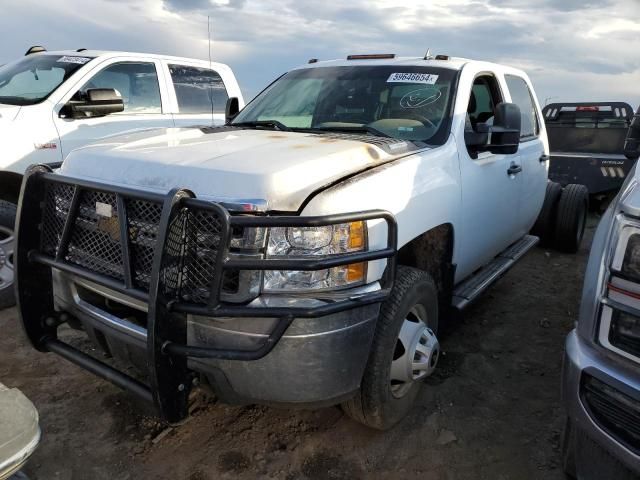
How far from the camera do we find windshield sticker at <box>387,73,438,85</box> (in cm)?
367

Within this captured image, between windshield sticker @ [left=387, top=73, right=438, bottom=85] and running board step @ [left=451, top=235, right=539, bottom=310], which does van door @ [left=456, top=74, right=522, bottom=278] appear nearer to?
running board step @ [left=451, top=235, right=539, bottom=310]

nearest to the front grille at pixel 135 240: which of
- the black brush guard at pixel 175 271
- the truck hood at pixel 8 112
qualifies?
the black brush guard at pixel 175 271

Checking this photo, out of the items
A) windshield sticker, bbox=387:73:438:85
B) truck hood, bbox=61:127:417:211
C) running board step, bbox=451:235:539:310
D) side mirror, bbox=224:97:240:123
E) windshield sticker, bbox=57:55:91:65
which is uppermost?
windshield sticker, bbox=57:55:91:65

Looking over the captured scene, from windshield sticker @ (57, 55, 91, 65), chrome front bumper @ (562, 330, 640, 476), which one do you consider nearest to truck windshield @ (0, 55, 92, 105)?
windshield sticker @ (57, 55, 91, 65)

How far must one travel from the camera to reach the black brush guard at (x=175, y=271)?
2033 millimetres

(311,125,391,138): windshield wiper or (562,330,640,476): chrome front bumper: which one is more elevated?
(311,125,391,138): windshield wiper

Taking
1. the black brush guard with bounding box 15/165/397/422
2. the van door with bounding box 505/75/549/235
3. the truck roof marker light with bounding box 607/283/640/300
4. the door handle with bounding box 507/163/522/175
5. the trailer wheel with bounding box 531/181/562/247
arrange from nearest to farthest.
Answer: the truck roof marker light with bounding box 607/283/640/300, the black brush guard with bounding box 15/165/397/422, the door handle with bounding box 507/163/522/175, the van door with bounding box 505/75/549/235, the trailer wheel with bounding box 531/181/562/247

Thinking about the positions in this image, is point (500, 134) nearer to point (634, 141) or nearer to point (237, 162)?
point (634, 141)

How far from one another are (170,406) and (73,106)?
380 centimetres

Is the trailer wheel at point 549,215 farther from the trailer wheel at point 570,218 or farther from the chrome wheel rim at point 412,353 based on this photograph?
the chrome wheel rim at point 412,353

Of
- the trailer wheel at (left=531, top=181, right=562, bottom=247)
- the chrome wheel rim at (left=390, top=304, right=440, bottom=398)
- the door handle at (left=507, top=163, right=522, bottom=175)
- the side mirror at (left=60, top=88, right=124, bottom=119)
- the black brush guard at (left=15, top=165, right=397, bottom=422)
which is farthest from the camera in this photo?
the trailer wheel at (left=531, top=181, right=562, bottom=247)

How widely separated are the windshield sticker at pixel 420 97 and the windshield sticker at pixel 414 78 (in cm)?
7

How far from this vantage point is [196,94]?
6.52m

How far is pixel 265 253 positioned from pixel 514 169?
2.76 m
